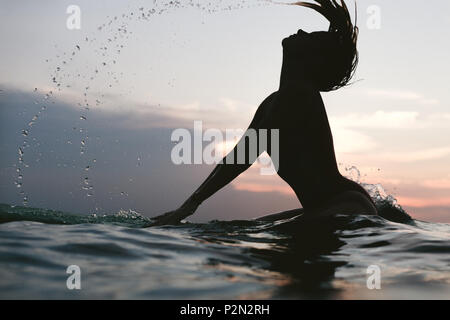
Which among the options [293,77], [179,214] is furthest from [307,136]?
[179,214]

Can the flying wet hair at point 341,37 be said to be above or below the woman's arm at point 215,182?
above

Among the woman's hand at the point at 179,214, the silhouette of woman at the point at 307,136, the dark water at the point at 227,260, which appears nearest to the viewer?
the dark water at the point at 227,260

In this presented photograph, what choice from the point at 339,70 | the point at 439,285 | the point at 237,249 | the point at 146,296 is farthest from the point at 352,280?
the point at 339,70

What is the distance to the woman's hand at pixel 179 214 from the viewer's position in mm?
4270

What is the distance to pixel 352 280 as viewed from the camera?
2773 millimetres

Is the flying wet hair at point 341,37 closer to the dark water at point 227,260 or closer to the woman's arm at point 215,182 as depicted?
the woman's arm at point 215,182

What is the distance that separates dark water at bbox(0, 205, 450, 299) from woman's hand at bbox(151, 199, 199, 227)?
0.09m

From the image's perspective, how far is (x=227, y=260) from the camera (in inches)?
124

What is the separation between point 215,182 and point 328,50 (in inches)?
67.5

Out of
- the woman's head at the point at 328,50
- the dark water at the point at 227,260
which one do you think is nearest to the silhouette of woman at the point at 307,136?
the woman's head at the point at 328,50

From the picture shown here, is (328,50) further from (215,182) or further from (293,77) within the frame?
(215,182)

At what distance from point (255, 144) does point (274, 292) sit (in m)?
2.34

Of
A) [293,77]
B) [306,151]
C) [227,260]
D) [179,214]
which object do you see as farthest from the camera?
[293,77]
